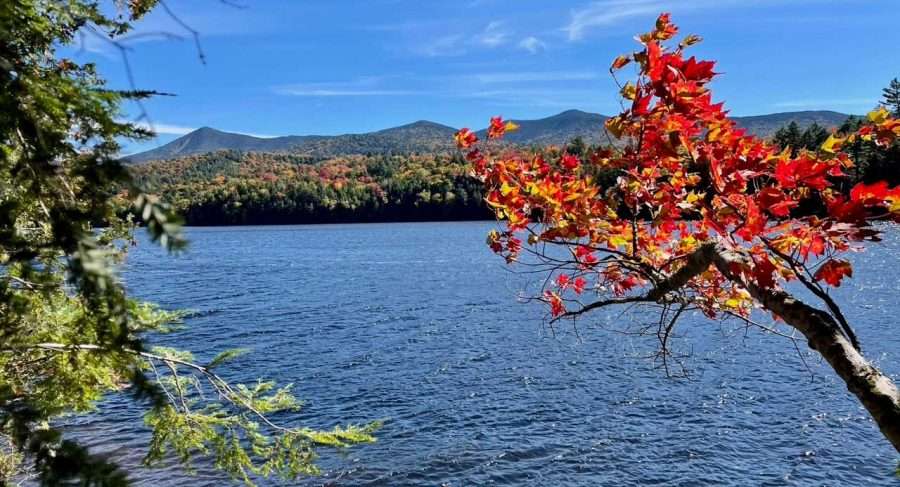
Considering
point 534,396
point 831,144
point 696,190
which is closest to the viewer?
point 831,144

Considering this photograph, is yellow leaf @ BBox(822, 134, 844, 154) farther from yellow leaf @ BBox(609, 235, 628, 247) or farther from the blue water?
the blue water

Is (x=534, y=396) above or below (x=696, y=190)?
below

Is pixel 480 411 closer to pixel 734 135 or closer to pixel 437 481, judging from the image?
pixel 437 481

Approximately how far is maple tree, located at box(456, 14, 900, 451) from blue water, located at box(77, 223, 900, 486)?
2008 mm

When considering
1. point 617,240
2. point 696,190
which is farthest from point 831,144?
point 696,190

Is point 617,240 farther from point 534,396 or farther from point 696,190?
point 534,396

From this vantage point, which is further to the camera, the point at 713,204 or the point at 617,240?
the point at 713,204

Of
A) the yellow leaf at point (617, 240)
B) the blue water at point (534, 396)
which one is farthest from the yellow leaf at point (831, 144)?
the blue water at point (534, 396)

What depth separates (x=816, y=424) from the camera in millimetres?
15500

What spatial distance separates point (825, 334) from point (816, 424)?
15.8 metres

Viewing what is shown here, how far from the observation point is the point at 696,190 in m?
4.60

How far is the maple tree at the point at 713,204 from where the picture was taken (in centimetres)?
251

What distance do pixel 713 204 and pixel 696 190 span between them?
2.68ft

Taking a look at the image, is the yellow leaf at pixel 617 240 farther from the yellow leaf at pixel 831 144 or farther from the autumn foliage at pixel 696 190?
the yellow leaf at pixel 831 144
